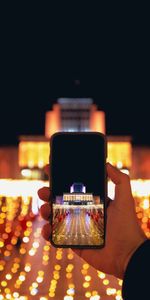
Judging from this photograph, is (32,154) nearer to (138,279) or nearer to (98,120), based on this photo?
(98,120)

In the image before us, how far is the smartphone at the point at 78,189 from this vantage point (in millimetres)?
1086

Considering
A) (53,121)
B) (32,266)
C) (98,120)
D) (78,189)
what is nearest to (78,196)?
(78,189)

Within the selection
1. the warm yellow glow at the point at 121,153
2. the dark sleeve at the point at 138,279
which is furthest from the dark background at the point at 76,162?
the warm yellow glow at the point at 121,153

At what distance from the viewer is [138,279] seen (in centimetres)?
89

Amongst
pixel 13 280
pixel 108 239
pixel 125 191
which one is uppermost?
pixel 125 191

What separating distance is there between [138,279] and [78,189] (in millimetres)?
283

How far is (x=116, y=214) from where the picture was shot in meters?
1.14

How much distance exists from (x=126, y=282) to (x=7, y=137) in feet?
54.9

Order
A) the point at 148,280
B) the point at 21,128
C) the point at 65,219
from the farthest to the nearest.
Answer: the point at 21,128, the point at 65,219, the point at 148,280

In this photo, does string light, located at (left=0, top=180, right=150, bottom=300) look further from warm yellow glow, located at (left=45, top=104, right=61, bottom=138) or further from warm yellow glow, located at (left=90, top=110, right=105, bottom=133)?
warm yellow glow, located at (left=45, top=104, right=61, bottom=138)

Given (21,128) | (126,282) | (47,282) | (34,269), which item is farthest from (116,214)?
(21,128)

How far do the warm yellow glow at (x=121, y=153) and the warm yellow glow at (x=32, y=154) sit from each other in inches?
86.0

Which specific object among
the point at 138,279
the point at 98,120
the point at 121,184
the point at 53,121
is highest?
the point at 121,184

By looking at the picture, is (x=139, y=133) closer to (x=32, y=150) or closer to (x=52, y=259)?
(x=32, y=150)
